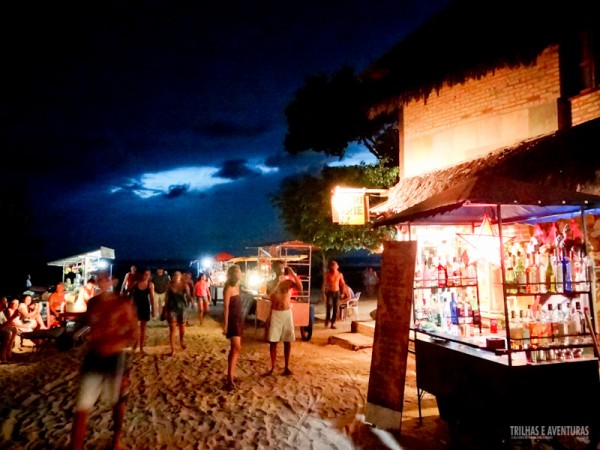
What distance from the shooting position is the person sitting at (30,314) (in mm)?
11056

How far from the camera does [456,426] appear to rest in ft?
16.9

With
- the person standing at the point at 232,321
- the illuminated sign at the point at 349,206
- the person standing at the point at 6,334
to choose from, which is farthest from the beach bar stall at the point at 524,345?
the person standing at the point at 6,334

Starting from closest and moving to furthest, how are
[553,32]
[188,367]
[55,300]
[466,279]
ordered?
[466,279] → [553,32] → [188,367] → [55,300]

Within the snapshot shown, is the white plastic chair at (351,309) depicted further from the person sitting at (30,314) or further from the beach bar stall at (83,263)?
the beach bar stall at (83,263)

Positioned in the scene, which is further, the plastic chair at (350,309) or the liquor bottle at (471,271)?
the plastic chair at (350,309)

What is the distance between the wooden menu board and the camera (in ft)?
17.2

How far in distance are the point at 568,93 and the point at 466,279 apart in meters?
3.62

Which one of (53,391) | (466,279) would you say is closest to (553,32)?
(466,279)

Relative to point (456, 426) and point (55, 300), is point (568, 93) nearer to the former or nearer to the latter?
point (456, 426)

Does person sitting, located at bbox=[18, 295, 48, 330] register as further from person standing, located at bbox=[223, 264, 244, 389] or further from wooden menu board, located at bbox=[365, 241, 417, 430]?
wooden menu board, located at bbox=[365, 241, 417, 430]

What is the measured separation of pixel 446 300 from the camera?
6.30m

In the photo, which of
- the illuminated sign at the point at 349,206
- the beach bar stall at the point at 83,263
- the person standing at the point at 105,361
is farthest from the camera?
the beach bar stall at the point at 83,263

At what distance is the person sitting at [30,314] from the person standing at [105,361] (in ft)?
25.6

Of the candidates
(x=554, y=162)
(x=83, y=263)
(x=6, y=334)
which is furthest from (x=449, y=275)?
(x=83, y=263)
